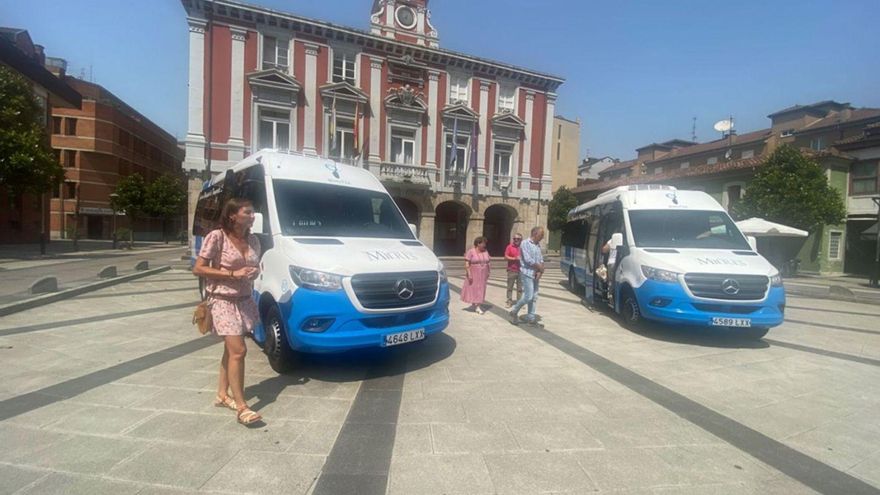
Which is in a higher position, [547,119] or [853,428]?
[547,119]

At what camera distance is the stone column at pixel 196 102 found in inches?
849

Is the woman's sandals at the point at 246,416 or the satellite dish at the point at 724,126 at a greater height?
the satellite dish at the point at 724,126

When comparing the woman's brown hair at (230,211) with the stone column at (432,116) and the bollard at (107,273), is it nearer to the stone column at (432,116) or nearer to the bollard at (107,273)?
the bollard at (107,273)

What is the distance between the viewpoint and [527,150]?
29203 millimetres

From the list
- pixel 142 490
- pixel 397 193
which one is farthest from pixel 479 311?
pixel 397 193

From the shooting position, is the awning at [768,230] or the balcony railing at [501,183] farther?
the balcony railing at [501,183]

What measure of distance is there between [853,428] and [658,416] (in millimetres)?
1698

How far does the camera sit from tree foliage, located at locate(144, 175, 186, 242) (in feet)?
121

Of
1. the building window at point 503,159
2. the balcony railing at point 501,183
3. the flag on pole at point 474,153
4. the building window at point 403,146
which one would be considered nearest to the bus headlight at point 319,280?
the building window at point 403,146

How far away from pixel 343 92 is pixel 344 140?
2605 mm

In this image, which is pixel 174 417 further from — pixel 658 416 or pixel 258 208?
pixel 658 416

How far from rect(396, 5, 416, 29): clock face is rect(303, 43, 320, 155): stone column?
614 cm

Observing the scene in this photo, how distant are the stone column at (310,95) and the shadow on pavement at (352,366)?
66.1 ft

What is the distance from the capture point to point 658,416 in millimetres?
4027
